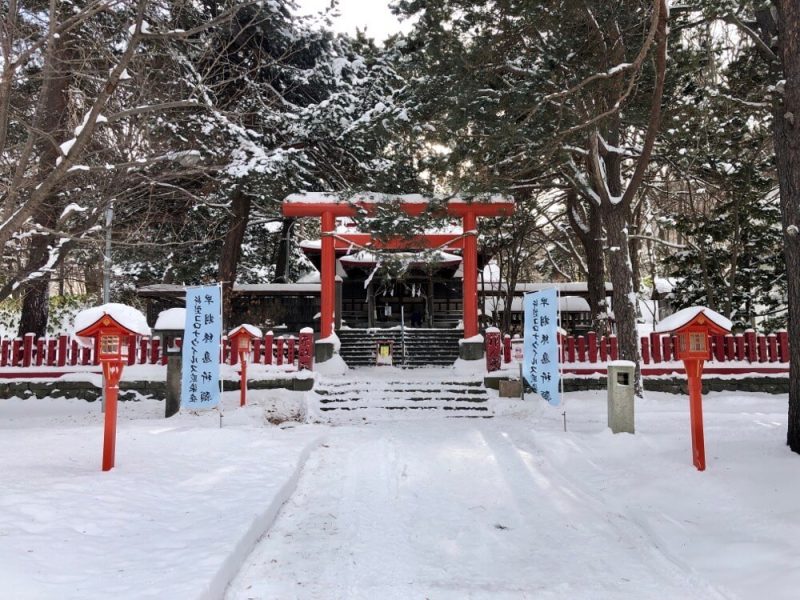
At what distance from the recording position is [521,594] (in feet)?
10.4

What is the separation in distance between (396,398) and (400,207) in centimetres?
476

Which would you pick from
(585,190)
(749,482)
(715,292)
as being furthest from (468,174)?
(715,292)

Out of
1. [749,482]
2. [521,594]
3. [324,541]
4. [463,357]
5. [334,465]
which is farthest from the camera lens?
[463,357]

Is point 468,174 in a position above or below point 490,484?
above

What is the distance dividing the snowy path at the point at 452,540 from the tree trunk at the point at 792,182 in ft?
8.73

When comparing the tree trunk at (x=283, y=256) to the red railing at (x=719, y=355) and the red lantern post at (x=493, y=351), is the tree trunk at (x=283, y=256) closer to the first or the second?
the red lantern post at (x=493, y=351)

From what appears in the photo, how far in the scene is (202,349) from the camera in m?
9.02

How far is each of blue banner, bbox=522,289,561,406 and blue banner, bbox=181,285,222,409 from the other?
5880 mm

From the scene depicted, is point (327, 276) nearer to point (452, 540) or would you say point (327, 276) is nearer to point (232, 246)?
point (232, 246)

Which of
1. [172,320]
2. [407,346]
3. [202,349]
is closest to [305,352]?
[202,349]

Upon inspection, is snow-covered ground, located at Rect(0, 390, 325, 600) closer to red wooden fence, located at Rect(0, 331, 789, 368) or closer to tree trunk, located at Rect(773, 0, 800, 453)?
red wooden fence, located at Rect(0, 331, 789, 368)

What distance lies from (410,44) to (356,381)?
7305mm

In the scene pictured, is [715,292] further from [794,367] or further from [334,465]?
[334,465]

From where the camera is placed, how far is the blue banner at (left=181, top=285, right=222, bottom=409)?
8961 millimetres
